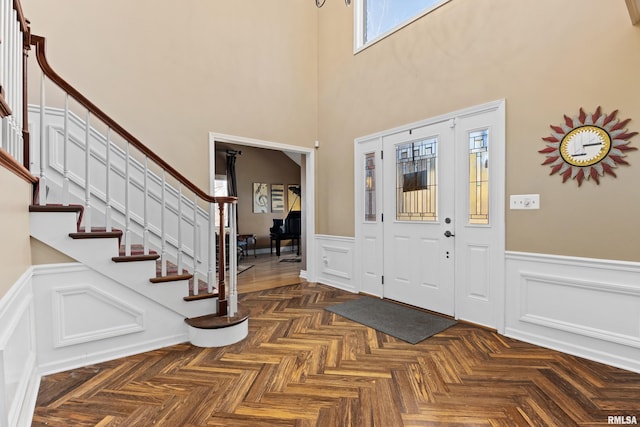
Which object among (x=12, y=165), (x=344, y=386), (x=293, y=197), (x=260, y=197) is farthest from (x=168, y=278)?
(x=293, y=197)

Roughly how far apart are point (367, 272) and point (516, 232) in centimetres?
190

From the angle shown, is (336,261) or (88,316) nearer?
(88,316)

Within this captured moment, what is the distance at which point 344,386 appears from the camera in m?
2.02

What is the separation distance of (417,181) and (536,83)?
1.39 m

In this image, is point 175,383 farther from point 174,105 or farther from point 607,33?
point 607,33

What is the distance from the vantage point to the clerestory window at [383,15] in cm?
361

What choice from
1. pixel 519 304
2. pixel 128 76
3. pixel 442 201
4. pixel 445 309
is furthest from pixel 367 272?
pixel 128 76

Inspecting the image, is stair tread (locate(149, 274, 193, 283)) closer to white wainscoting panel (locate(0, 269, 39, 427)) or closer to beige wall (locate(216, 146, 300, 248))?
white wainscoting panel (locate(0, 269, 39, 427))

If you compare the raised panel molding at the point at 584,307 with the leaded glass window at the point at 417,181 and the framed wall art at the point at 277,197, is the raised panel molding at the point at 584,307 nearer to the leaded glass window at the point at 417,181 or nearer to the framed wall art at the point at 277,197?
the leaded glass window at the point at 417,181

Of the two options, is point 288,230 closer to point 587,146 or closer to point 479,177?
point 479,177

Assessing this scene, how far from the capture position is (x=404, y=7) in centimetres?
382

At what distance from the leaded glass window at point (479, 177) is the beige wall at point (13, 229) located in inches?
132

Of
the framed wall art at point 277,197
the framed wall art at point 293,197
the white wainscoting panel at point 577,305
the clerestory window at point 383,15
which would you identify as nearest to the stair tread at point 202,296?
the white wainscoting panel at point 577,305

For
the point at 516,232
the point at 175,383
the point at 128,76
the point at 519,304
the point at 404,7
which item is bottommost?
the point at 175,383
